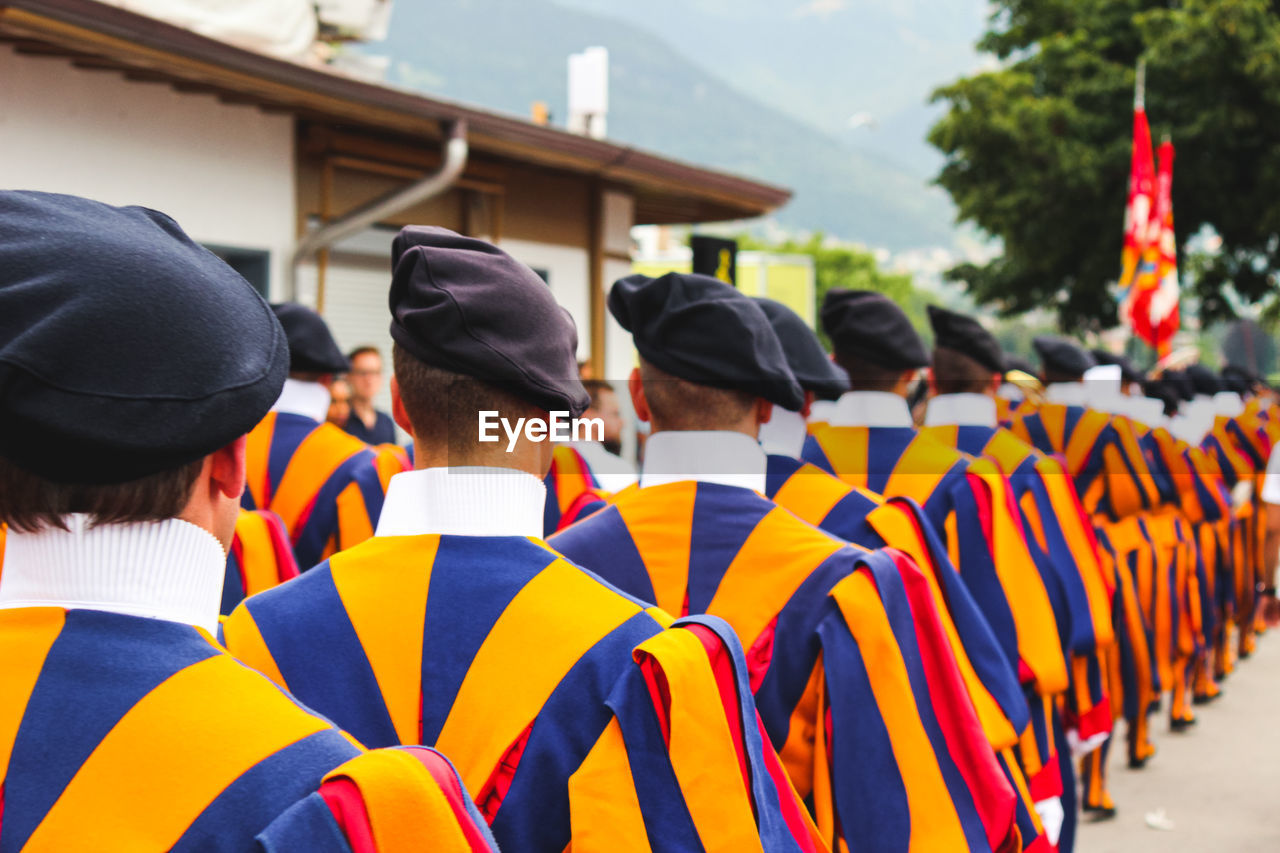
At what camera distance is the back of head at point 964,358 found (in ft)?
18.6

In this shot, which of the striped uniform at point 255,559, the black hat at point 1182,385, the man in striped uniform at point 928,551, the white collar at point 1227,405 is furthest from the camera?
the black hat at point 1182,385

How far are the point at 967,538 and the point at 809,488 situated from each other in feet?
3.34

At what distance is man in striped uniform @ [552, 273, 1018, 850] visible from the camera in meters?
2.49

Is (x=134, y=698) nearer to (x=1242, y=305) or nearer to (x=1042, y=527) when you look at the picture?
(x=1042, y=527)

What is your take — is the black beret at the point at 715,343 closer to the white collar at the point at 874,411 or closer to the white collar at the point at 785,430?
the white collar at the point at 785,430

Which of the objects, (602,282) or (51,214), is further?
(602,282)

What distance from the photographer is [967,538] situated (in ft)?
13.5

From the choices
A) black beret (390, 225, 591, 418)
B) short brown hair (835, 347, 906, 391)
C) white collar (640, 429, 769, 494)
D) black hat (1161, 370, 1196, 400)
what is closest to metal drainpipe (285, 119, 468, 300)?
short brown hair (835, 347, 906, 391)

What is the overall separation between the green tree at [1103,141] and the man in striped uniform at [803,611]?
19336mm

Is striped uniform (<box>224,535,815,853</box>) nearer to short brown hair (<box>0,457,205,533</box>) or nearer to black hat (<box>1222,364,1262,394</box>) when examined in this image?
short brown hair (<box>0,457,205,533</box>)

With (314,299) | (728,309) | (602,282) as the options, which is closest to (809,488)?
(728,309)

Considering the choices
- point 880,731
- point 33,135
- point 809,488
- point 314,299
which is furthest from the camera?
point 314,299

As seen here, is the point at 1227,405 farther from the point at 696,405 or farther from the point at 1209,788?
the point at 696,405

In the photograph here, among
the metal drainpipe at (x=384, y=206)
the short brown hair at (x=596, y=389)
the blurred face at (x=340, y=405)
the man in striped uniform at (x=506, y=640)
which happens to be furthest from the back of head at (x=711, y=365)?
the metal drainpipe at (x=384, y=206)
